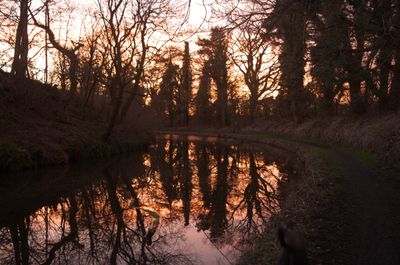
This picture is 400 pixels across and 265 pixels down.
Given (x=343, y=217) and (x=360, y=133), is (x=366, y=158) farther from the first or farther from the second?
(x=343, y=217)

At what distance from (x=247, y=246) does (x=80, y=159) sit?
44.7 feet

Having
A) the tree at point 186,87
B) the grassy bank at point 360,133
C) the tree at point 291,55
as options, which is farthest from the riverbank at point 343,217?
the tree at point 186,87

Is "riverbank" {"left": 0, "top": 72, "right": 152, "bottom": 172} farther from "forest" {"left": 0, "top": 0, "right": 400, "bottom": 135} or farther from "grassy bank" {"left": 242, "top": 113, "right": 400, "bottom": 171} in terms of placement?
"grassy bank" {"left": 242, "top": 113, "right": 400, "bottom": 171}

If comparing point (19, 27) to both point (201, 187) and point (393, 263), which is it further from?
point (393, 263)

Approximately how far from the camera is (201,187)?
13328mm

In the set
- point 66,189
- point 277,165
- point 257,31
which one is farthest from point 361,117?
point 66,189

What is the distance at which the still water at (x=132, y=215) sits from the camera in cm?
704

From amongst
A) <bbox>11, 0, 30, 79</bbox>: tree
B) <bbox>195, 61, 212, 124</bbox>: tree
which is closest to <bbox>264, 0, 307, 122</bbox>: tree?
<bbox>11, 0, 30, 79</bbox>: tree

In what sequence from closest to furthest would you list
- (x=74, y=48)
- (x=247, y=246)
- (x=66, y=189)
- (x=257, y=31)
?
(x=247, y=246)
(x=257, y=31)
(x=66, y=189)
(x=74, y=48)

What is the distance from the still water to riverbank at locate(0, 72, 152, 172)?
1.18 m

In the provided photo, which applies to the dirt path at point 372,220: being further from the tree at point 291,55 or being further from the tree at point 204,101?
the tree at point 204,101

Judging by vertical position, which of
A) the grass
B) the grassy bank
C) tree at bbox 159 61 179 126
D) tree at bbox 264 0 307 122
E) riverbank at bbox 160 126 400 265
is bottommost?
riverbank at bbox 160 126 400 265

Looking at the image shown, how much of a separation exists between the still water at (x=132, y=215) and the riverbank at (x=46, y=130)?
46.3 inches

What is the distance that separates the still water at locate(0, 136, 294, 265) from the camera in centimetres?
704
